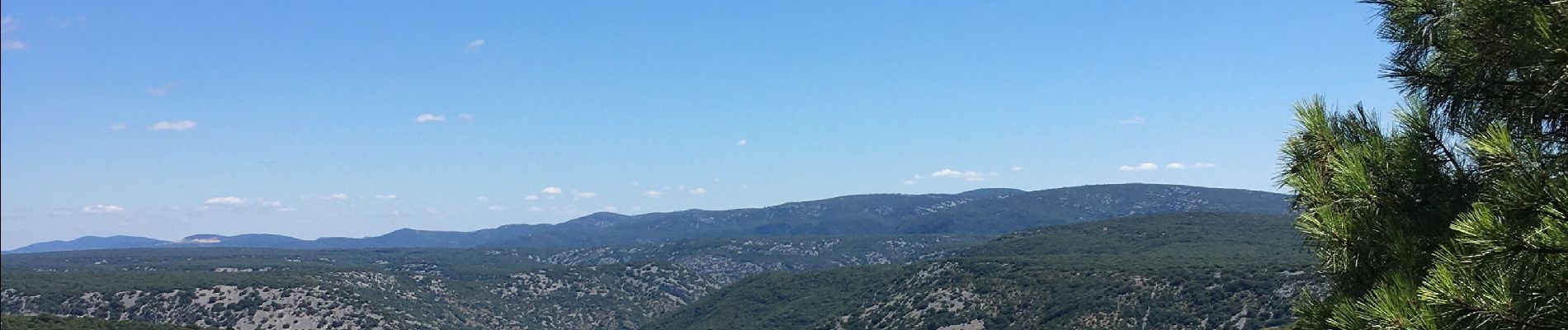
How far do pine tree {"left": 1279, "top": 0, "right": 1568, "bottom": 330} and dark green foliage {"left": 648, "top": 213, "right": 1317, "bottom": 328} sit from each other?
62.2 metres

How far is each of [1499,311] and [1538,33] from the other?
236 centimetres

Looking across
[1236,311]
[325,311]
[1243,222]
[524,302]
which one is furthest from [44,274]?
[1243,222]

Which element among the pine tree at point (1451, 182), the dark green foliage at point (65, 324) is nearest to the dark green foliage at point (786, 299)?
the dark green foliage at point (65, 324)

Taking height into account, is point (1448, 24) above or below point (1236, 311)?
above

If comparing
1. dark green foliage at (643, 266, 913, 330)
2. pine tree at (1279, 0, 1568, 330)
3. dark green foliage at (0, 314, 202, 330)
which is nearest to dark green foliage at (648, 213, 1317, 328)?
dark green foliage at (643, 266, 913, 330)

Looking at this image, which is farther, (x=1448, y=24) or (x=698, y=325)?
(x=698, y=325)

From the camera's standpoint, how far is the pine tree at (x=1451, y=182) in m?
6.39

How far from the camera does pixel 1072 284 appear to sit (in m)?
97.4

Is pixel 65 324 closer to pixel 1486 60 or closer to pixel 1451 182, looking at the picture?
pixel 1451 182

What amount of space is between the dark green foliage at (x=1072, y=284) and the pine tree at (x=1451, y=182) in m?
62.2

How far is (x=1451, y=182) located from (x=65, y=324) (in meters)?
89.3

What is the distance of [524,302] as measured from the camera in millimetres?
177625

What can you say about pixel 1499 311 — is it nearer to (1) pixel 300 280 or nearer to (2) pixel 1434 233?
(2) pixel 1434 233

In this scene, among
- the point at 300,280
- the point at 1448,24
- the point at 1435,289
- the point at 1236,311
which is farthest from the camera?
Answer: the point at 300,280
